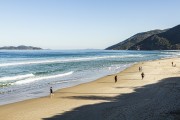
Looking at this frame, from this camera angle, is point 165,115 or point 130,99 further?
point 130,99

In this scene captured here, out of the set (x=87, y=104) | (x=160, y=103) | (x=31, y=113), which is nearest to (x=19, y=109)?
(x=31, y=113)

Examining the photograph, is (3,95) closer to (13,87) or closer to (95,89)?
(13,87)

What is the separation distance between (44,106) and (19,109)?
2.12m

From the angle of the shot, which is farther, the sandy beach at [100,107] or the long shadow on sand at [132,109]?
the sandy beach at [100,107]

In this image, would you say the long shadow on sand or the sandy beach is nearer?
the long shadow on sand

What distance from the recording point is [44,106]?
26.3 meters

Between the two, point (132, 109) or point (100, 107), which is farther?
point (100, 107)

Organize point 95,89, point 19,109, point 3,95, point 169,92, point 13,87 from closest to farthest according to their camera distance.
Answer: point 19,109
point 169,92
point 3,95
point 95,89
point 13,87

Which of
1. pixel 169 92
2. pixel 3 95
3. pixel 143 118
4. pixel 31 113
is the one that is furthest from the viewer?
pixel 3 95

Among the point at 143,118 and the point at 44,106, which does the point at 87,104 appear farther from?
the point at 143,118

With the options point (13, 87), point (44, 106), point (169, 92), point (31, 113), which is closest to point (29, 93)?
point (13, 87)

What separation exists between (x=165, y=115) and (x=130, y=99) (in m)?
8.11

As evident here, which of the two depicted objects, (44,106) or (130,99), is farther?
(130,99)

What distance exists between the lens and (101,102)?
27.5m
